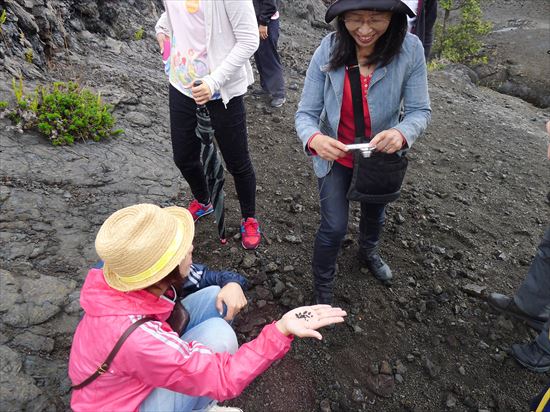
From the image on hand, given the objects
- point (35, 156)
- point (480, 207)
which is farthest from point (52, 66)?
point (480, 207)

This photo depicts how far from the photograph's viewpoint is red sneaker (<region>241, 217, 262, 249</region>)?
334 cm

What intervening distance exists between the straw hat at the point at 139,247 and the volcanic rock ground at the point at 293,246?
1025 millimetres

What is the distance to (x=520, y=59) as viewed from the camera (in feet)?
51.3

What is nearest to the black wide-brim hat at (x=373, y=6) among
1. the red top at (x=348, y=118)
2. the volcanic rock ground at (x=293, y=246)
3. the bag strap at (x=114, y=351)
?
the red top at (x=348, y=118)

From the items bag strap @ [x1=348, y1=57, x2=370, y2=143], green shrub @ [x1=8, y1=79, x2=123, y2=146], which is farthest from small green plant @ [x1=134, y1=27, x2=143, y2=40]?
bag strap @ [x1=348, y1=57, x2=370, y2=143]

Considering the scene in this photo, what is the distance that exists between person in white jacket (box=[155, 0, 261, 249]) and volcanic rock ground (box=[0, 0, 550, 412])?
925 mm

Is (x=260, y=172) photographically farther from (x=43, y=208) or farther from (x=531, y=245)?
(x=531, y=245)

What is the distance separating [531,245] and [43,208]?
14.3 ft

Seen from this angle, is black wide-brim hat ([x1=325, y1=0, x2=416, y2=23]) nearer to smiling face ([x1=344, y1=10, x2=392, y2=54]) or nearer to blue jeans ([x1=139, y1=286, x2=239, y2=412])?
smiling face ([x1=344, y1=10, x2=392, y2=54])

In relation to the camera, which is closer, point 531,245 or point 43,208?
point 43,208

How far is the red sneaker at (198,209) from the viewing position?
358cm

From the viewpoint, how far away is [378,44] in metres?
2.10

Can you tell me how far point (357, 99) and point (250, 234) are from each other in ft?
5.14

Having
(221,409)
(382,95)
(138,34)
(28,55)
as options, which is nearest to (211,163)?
(382,95)
